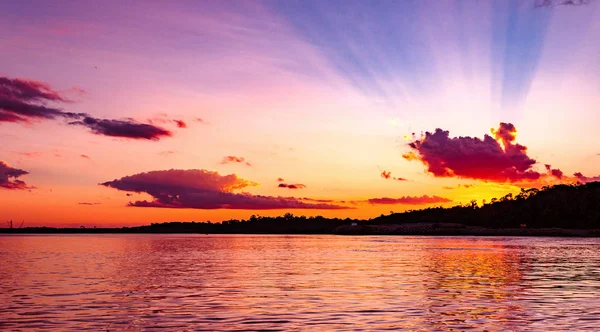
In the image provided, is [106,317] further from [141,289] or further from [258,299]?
[141,289]

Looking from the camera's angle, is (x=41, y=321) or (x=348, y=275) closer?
(x=41, y=321)

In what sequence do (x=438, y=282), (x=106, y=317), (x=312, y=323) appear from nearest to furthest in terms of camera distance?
(x=312, y=323)
(x=106, y=317)
(x=438, y=282)

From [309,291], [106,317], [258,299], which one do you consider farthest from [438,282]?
[106,317]

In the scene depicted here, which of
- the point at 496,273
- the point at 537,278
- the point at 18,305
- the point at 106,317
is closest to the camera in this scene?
the point at 106,317

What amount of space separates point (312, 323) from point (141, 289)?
20.5m

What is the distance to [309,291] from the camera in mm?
42500

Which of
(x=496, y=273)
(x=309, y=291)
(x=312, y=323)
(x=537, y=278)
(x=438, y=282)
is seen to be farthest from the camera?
(x=496, y=273)

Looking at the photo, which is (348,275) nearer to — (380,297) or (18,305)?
(380,297)

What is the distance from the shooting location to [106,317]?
3095 cm

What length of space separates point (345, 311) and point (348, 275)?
24.3 metres

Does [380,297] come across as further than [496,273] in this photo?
No

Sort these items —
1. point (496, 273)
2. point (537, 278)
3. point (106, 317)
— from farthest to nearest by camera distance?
point (496, 273) → point (537, 278) → point (106, 317)

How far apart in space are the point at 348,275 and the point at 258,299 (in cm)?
1988

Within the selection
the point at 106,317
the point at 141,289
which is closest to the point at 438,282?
the point at 141,289
